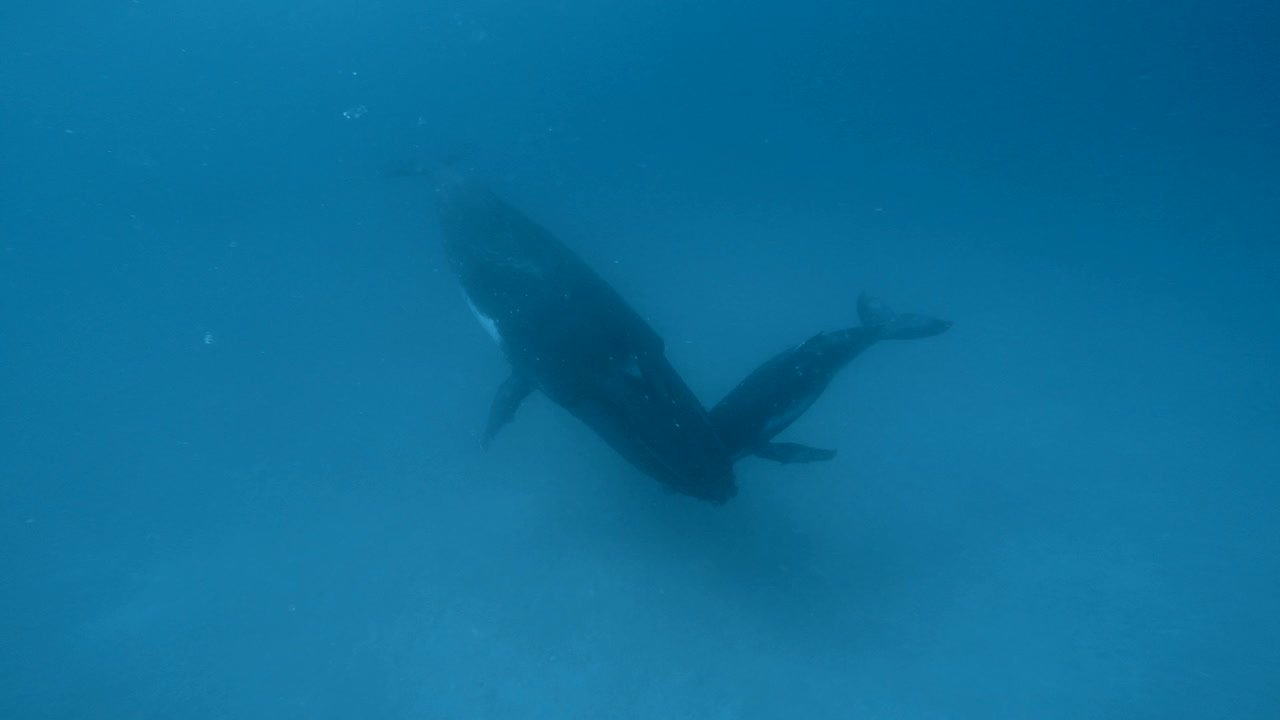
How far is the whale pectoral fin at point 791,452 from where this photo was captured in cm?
772

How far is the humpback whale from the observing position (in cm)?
773

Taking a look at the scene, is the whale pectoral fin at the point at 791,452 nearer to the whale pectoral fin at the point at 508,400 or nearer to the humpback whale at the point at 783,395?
the humpback whale at the point at 783,395

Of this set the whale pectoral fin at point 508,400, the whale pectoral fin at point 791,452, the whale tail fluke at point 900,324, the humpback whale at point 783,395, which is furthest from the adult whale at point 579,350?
the whale tail fluke at point 900,324

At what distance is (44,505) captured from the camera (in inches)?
434

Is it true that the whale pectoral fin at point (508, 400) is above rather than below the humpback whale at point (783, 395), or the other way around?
below

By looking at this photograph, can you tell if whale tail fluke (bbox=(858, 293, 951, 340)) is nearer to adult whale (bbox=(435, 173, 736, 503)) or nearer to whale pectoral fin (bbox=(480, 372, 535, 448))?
adult whale (bbox=(435, 173, 736, 503))

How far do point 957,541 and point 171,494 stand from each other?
12091 millimetres

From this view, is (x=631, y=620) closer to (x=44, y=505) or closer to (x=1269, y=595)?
(x=1269, y=595)

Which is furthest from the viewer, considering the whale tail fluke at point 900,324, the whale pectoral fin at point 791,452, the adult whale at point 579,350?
the whale tail fluke at point 900,324

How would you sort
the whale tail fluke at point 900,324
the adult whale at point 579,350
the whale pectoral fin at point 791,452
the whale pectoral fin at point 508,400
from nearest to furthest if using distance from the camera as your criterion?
the adult whale at point 579,350 < the whale pectoral fin at point 791,452 < the whale pectoral fin at point 508,400 < the whale tail fluke at point 900,324

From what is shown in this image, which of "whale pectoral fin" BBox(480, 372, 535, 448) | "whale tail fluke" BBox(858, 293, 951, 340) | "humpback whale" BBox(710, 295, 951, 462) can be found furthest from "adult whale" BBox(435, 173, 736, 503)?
"whale tail fluke" BBox(858, 293, 951, 340)

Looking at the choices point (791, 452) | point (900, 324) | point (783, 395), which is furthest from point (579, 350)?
point (900, 324)

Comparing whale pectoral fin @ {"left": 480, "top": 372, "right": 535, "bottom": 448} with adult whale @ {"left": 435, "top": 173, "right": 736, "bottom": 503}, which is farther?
whale pectoral fin @ {"left": 480, "top": 372, "right": 535, "bottom": 448}

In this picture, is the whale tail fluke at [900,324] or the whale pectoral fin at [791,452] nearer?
the whale pectoral fin at [791,452]
